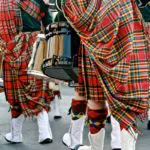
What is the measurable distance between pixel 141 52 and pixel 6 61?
1.69 meters

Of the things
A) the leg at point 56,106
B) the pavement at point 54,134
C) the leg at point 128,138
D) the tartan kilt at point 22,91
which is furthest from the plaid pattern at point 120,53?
the leg at point 56,106

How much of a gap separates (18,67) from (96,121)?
1.27 meters

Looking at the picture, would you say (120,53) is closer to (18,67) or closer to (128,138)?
(128,138)

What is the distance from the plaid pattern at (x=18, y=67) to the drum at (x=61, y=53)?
95cm

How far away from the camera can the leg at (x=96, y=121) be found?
310 cm

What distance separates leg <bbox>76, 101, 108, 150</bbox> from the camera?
310 centimetres

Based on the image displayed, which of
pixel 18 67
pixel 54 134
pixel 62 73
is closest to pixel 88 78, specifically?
pixel 62 73

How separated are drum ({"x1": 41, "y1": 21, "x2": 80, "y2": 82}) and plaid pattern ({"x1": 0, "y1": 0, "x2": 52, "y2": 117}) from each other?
3.11ft

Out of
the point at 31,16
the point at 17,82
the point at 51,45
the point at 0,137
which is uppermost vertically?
the point at 31,16

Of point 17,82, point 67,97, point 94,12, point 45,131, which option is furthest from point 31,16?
point 67,97

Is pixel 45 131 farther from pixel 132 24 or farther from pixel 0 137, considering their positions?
pixel 132 24

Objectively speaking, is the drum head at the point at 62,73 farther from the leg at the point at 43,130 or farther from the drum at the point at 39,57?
the leg at the point at 43,130

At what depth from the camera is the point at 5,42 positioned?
13.7 feet

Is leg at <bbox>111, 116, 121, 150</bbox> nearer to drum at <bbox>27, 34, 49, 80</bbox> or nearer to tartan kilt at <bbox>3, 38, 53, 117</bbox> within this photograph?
tartan kilt at <bbox>3, 38, 53, 117</bbox>
